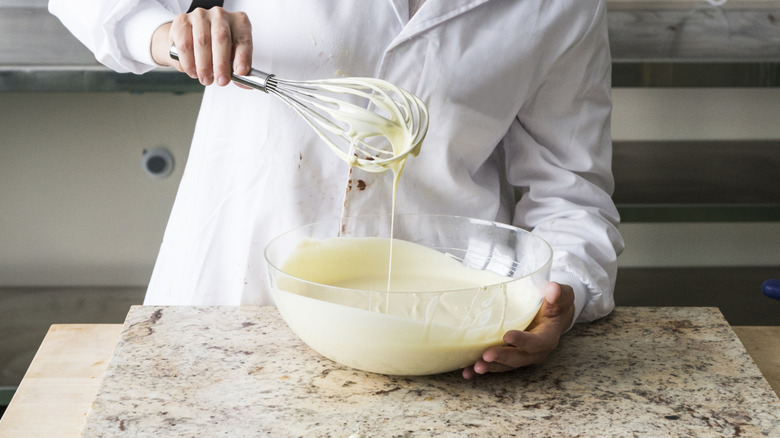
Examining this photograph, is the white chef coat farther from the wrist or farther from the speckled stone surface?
the speckled stone surface

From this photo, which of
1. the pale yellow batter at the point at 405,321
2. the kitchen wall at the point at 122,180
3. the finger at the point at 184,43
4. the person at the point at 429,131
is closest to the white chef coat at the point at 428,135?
the person at the point at 429,131

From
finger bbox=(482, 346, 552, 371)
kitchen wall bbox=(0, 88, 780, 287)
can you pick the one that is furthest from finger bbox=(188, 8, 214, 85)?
kitchen wall bbox=(0, 88, 780, 287)

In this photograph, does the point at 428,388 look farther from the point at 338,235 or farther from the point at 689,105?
the point at 689,105

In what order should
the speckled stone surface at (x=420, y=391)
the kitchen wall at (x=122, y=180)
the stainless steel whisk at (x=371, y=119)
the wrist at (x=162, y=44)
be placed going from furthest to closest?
the kitchen wall at (x=122, y=180) → the wrist at (x=162, y=44) → the stainless steel whisk at (x=371, y=119) → the speckled stone surface at (x=420, y=391)

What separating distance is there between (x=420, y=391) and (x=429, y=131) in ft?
1.24

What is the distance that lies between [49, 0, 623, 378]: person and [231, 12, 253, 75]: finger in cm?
10

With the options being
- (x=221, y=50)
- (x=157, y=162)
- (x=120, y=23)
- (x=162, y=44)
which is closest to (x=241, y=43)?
(x=221, y=50)

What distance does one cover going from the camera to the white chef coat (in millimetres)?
965

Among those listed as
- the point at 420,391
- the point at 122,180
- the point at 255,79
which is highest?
the point at 255,79

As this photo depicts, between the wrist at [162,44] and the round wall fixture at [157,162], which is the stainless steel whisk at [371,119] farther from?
the round wall fixture at [157,162]

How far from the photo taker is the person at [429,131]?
96 cm

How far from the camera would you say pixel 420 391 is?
72 cm

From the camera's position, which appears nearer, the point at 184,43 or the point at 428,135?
the point at 184,43

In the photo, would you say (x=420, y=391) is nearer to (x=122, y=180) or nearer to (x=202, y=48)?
(x=202, y=48)
